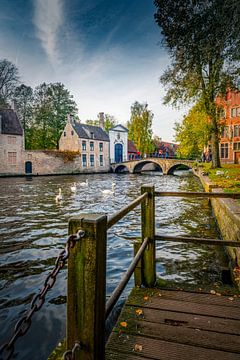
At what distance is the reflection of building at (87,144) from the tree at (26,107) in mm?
6500

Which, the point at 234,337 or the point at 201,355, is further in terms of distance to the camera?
the point at 234,337

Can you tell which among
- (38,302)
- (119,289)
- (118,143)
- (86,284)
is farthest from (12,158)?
(38,302)

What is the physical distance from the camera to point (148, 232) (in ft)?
10.4

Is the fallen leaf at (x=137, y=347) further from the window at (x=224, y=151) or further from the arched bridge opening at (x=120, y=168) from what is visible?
the arched bridge opening at (x=120, y=168)

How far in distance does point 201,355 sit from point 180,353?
175 millimetres

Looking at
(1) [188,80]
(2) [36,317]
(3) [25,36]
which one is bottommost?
(2) [36,317]

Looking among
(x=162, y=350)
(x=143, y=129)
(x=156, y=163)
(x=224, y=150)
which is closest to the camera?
(x=162, y=350)

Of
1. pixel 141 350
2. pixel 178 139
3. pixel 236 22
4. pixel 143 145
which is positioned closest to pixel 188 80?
pixel 236 22

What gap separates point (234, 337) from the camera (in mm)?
2221

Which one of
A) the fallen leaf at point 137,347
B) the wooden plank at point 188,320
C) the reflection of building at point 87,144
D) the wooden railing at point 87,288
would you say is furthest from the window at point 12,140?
the wooden railing at point 87,288

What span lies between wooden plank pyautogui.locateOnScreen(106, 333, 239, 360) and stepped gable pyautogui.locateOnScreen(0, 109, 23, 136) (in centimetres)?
4004

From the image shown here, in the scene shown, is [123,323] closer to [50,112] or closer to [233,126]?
[233,126]

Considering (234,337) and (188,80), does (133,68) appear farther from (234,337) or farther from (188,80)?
(234,337)

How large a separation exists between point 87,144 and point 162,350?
46.6m
